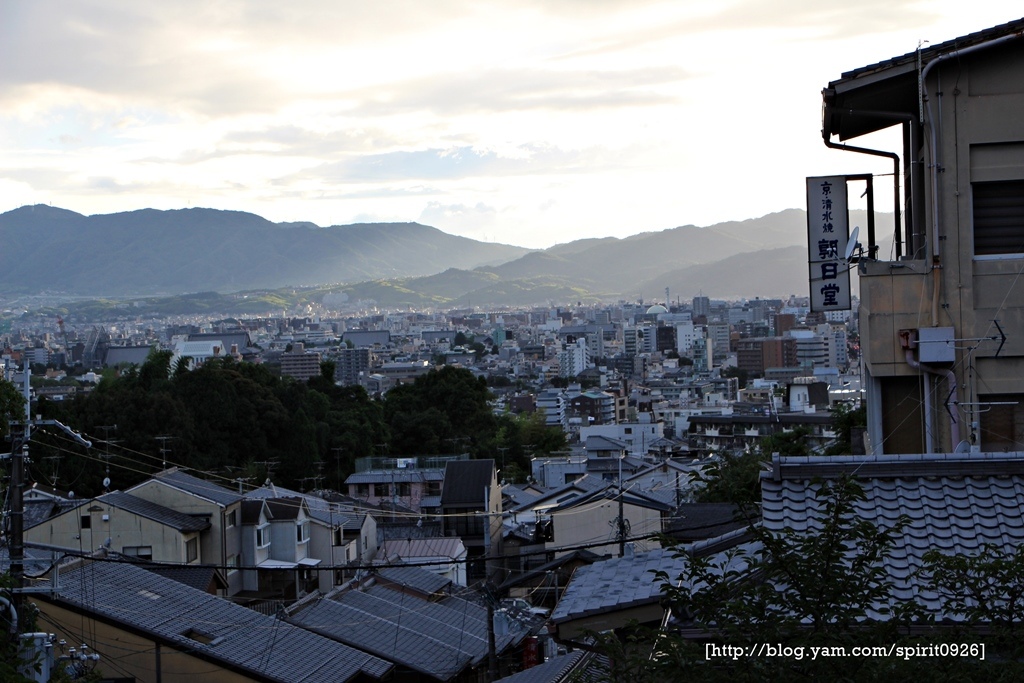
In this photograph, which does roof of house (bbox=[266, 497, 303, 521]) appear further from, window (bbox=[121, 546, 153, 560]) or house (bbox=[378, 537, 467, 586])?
window (bbox=[121, 546, 153, 560])

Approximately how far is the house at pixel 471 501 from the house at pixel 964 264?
14.2 m

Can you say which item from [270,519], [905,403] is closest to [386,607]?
[270,519]

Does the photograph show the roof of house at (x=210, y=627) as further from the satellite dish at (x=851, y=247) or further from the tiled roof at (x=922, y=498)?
the tiled roof at (x=922, y=498)

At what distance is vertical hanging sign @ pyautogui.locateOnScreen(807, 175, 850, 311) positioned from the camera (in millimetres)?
4895

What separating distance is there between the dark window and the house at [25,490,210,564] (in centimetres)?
1082

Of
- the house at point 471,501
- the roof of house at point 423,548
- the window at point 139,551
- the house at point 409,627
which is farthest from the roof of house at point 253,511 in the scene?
the house at point 471,501

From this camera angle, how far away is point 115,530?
44.4 ft

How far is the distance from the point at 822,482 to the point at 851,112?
8.06 feet

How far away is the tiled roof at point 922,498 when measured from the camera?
2.81 meters

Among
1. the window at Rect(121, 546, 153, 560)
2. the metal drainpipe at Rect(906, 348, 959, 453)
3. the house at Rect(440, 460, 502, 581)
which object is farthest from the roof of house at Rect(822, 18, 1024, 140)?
the house at Rect(440, 460, 502, 581)

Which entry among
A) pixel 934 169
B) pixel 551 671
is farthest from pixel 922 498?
pixel 551 671

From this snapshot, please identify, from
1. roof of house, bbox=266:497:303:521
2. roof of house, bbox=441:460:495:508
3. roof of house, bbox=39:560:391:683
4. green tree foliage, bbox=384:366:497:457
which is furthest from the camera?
green tree foliage, bbox=384:366:497:457

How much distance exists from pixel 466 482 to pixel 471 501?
0.50 metres

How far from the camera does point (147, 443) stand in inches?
971
